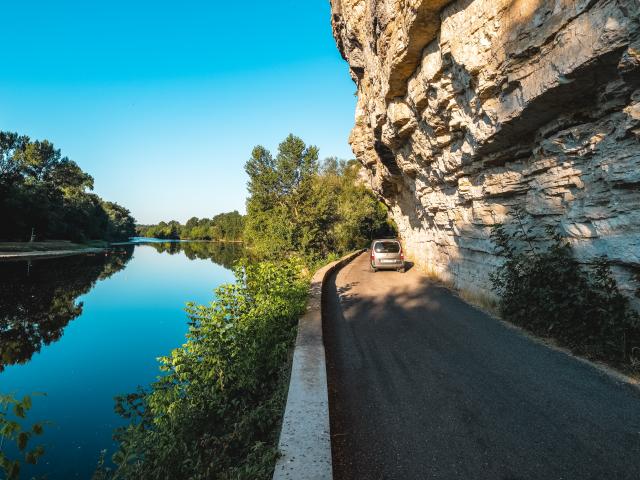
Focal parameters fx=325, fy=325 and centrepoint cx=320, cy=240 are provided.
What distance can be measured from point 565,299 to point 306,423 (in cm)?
577

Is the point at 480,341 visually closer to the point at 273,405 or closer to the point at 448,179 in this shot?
the point at 273,405

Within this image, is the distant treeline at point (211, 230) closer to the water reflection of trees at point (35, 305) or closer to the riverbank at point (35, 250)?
the riverbank at point (35, 250)

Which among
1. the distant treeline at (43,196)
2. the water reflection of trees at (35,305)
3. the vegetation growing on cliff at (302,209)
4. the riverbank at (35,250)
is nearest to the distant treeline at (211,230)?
the distant treeline at (43,196)

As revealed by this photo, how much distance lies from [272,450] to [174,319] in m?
14.3

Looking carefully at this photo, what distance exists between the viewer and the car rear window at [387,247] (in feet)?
55.4

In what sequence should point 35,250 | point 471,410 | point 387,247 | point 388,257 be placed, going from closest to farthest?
point 471,410 < point 388,257 < point 387,247 < point 35,250

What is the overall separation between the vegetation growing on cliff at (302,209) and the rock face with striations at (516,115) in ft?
33.1

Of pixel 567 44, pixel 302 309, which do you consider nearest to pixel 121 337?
pixel 302 309

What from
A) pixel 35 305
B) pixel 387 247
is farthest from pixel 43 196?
pixel 387 247

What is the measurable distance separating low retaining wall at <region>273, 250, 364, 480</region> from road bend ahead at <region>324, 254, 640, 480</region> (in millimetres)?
319

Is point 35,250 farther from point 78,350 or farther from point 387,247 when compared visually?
point 387,247

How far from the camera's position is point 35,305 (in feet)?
54.8

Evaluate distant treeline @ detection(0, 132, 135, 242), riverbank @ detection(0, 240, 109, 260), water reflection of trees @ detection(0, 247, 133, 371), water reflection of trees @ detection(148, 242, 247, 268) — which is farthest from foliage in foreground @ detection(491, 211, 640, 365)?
distant treeline @ detection(0, 132, 135, 242)

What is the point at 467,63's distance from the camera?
8.41 m
